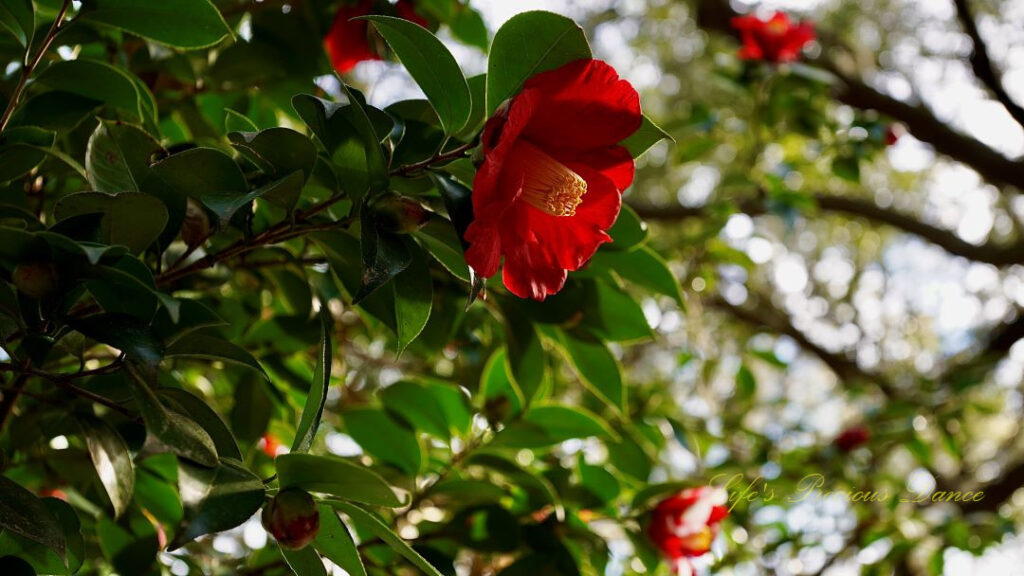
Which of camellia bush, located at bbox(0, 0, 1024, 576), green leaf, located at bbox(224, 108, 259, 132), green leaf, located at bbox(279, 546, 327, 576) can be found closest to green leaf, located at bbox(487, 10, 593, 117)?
camellia bush, located at bbox(0, 0, 1024, 576)

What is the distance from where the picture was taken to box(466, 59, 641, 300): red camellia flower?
605 mm

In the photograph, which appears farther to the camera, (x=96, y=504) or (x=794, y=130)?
(x=794, y=130)

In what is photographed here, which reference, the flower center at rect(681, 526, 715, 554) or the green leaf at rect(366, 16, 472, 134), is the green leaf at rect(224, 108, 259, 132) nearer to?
the green leaf at rect(366, 16, 472, 134)

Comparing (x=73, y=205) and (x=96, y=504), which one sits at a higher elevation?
(x=73, y=205)

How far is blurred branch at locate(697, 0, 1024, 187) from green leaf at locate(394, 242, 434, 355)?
8.06ft

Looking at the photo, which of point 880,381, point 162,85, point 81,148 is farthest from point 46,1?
point 880,381

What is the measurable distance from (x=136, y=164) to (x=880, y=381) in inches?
126

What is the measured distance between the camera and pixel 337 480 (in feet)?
2.15

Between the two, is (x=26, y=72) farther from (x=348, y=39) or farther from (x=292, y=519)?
(x=348, y=39)

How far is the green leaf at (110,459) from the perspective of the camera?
0.66 metres

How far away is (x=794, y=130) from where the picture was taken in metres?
2.30

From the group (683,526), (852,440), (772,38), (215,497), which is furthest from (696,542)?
(772,38)

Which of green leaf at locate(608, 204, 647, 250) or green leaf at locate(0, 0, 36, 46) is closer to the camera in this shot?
green leaf at locate(0, 0, 36, 46)

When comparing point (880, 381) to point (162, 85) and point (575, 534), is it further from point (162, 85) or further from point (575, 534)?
point (162, 85)
